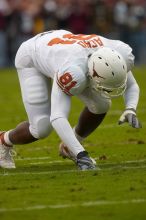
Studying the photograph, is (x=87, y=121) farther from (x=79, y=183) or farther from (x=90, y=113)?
(x=79, y=183)

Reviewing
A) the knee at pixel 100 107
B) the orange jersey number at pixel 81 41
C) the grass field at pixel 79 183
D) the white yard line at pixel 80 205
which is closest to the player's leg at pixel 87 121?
the knee at pixel 100 107

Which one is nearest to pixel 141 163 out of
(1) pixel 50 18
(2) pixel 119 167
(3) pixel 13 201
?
(2) pixel 119 167

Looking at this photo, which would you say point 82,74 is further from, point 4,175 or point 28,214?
point 28,214

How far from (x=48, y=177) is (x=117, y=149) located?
7.04ft

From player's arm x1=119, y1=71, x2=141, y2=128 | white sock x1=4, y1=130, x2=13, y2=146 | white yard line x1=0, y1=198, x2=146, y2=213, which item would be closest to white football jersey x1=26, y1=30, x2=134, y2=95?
player's arm x1=119, y1=71, x2=141, y2=128

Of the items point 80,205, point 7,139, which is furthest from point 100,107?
point 80,205

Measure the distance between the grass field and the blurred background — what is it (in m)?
Result: 11.3

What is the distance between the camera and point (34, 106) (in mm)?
7836

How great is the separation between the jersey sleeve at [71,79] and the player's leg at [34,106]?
21.6 inches

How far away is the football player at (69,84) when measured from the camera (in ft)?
24.0

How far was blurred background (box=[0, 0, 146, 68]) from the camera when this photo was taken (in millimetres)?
21875

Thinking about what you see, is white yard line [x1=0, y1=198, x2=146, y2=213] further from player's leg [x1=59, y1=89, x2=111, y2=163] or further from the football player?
player's leg [x1=59, y1=89, x2=111, y2=163]

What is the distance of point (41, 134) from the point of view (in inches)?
309

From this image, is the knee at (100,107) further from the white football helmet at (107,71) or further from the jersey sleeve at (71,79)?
the jersey sleeve at (71,79)
